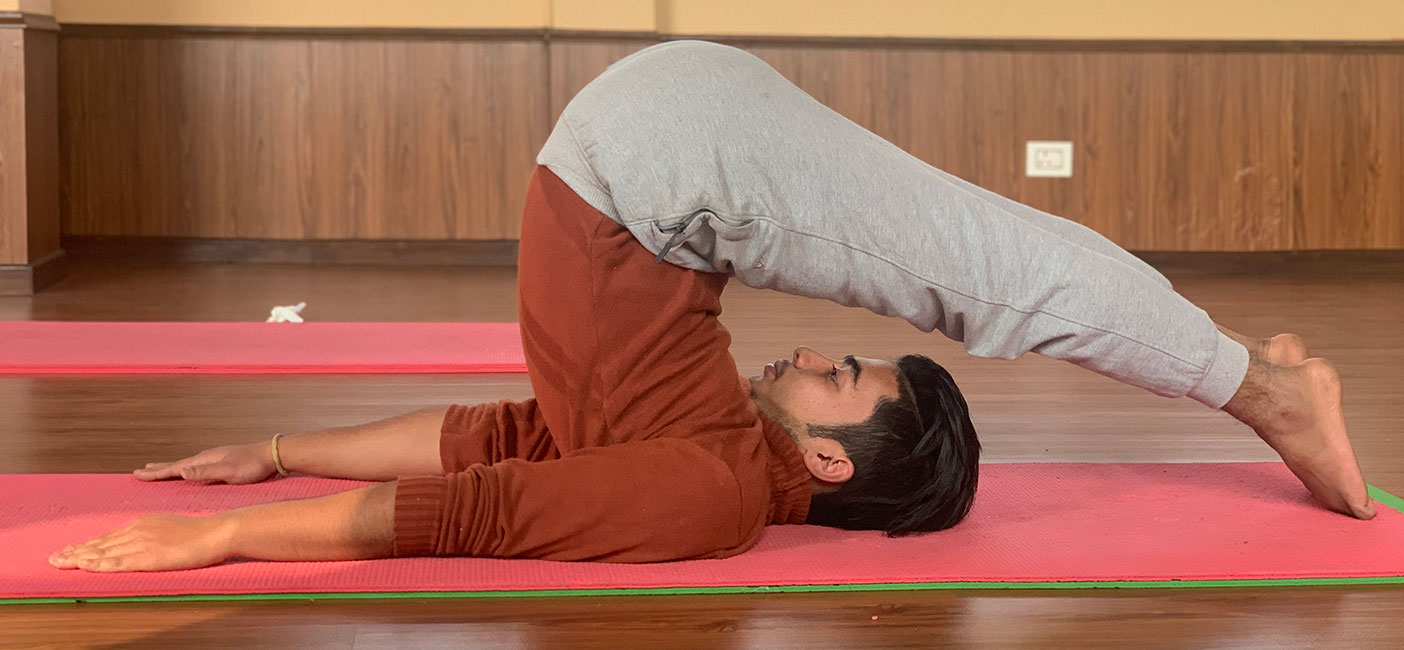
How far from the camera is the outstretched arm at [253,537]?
4.39 feet

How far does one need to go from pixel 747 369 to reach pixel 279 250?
2.34 meters

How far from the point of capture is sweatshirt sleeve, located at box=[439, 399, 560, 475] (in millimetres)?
1628

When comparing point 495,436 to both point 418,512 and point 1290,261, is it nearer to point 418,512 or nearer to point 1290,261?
point 418,512

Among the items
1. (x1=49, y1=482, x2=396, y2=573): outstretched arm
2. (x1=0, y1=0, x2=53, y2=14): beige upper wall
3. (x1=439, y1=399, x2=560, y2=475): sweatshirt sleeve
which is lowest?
(x1=49, y1=482, x2=396, y2=573): outstretched arm

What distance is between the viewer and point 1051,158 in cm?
455

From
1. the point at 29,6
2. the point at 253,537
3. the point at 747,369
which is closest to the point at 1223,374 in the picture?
the point at 253,537

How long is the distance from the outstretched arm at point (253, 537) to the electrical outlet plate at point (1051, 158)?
3.51 metres

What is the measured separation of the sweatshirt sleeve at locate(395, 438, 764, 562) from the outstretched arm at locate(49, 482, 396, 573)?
29 mm

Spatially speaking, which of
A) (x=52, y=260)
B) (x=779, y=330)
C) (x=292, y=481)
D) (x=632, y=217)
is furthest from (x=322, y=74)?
(x=632, y=217)

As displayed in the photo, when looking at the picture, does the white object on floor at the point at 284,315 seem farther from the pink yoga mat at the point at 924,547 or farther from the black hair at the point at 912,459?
the black hair at the point at 912,459

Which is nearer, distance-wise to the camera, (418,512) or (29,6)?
(418,512)

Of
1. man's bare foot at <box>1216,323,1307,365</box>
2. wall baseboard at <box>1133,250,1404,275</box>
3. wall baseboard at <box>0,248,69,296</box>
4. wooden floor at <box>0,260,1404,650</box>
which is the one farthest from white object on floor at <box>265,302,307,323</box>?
wall baseboard at <box>1133,250,1404,275</box>

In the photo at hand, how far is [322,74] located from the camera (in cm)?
442

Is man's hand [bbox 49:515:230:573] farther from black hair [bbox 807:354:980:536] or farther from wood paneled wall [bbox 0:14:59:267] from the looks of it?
wood paneled wall [bbox 0:14:59:267]
